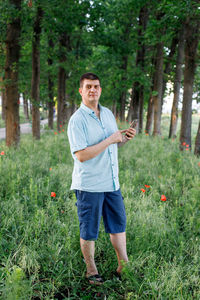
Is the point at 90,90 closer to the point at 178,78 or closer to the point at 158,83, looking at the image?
the point at 158,83

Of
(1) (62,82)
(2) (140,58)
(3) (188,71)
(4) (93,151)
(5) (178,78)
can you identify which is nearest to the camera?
(4) (93,151)

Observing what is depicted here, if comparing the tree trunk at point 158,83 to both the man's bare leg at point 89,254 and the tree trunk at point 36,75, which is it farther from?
the man's bare leg at point 89,254

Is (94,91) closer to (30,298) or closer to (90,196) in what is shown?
(90,196)

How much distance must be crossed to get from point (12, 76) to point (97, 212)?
6394 mm

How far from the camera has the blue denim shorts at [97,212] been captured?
239cm

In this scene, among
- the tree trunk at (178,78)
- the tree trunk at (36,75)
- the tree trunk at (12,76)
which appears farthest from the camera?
the tree trunk at (178,78)

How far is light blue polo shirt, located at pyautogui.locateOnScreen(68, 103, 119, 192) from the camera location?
2.31 metres

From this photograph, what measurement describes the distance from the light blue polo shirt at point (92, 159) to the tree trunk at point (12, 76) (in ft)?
18.6

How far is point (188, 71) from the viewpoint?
8.61 m

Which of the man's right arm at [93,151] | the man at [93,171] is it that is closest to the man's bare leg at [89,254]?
the man at [93,171]

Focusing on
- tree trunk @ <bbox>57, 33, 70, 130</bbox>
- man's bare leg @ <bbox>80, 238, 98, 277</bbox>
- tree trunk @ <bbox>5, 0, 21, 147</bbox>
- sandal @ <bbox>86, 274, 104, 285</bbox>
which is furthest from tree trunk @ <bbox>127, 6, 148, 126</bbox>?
sandal @ <bbox>86, 274, 104, 285</bbox>

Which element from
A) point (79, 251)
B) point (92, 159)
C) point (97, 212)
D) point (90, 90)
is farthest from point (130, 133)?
point (79, 251)

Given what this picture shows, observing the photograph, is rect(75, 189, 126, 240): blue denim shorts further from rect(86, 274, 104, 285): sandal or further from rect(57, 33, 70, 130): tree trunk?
rect(57, 33, 70, 130): tree trunk

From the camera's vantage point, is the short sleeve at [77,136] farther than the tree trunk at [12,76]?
No
